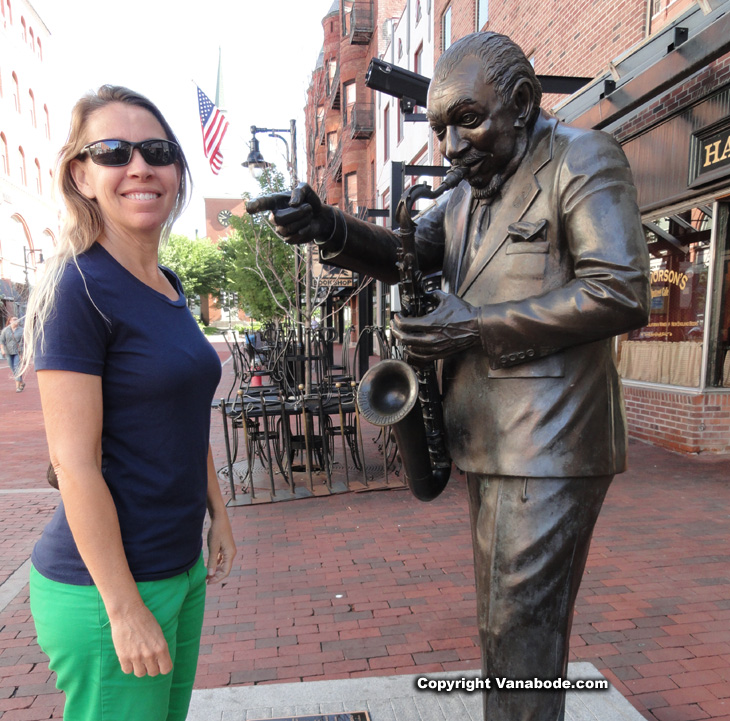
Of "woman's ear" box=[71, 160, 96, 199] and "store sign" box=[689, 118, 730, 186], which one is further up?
"store sign" box=[689, 118, 730, 186]

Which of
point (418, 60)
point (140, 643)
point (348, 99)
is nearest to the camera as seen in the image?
point (140, 643)

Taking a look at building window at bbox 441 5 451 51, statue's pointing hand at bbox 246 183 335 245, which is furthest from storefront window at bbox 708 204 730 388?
building window at bbox 441 5 451 51

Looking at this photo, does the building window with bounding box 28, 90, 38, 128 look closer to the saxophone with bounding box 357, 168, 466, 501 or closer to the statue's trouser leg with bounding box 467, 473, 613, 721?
the saxophone with bounding box 357, 168, 466, 501

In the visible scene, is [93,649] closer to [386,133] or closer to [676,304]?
[676,304]

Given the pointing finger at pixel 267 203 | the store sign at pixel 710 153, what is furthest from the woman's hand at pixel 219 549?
the store sign at pixel 710 153

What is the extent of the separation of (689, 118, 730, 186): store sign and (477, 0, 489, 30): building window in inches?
280

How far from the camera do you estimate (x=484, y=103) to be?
→ 5.18ft

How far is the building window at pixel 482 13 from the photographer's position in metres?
11.9

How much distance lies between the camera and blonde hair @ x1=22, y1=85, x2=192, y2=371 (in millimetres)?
1381

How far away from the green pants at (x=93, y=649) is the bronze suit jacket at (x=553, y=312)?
987 mm

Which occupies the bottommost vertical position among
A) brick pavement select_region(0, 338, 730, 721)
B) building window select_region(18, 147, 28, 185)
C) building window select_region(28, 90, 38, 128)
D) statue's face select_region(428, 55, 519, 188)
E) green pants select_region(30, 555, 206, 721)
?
brick pavement select_region(0, 338, 730, 721)

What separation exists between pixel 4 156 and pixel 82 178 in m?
36.9

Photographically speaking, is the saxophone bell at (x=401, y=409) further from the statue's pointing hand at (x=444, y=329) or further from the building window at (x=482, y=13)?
the building window at (x=482, y=13)

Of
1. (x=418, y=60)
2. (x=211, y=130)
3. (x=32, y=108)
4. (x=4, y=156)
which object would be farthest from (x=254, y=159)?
(x=32, y=108)
